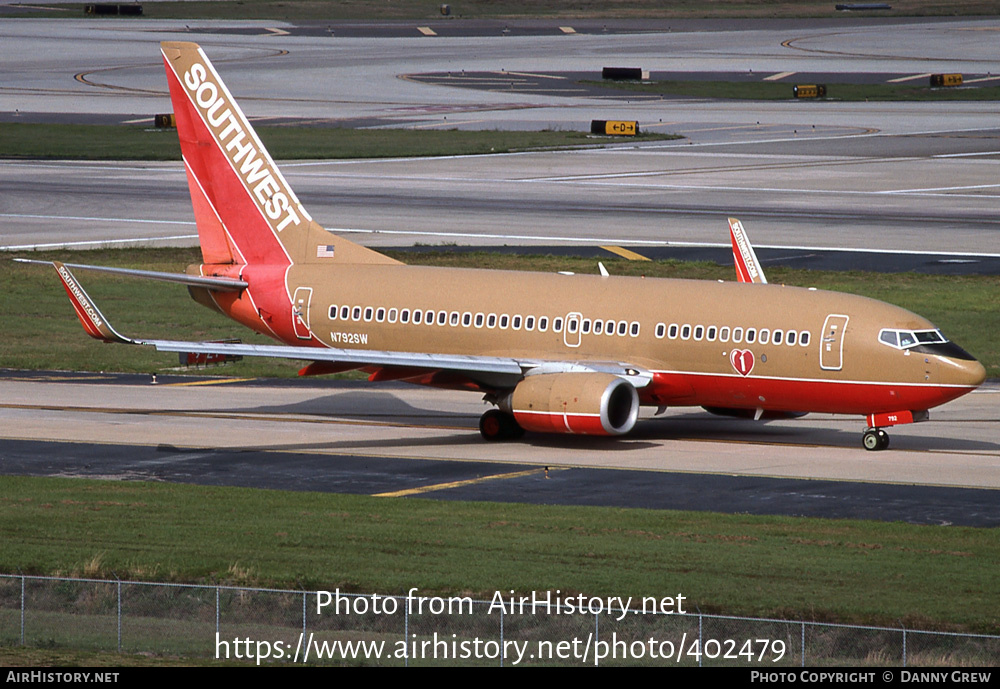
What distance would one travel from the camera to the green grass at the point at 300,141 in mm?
125000

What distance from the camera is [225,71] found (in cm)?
18388

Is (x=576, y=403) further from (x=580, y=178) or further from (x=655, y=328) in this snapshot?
(x=580, y=178)

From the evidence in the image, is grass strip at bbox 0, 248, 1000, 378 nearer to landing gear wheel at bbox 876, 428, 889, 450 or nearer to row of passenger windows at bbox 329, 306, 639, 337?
row of passenger windows at bbox 329, 306, 639, 337

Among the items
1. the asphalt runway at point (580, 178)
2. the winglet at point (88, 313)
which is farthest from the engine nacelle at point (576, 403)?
the asphalt runway at point (580, 178)

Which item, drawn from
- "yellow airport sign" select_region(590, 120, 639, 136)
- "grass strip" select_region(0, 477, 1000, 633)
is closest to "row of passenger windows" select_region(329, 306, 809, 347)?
"grass strip" select_region(0, 477, 1000, 633)

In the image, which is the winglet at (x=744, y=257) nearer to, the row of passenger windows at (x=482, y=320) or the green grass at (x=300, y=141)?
the row of passenger windows at (x=482, y=320)

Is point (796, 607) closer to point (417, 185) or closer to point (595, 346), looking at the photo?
point (595, 346)

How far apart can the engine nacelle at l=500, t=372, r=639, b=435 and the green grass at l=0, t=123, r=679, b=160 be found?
79.4 m

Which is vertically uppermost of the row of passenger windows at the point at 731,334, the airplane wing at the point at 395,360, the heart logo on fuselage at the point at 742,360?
the row of passenger windows at the point at 731,334

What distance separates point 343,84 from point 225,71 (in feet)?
52.5

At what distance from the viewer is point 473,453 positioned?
44719 mm

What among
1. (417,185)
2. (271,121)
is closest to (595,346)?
(417,185)

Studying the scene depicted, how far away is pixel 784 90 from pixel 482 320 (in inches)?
5026

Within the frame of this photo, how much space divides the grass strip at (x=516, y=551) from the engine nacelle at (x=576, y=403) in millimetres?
6332
